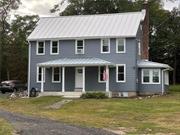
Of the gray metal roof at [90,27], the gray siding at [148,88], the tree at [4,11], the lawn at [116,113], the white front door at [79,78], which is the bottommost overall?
the lawn at [116,113]

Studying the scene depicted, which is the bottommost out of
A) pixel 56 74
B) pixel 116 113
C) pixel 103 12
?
pixel 116 113

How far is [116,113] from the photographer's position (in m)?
31.3

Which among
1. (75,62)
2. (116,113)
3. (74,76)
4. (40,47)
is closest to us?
(116,113)

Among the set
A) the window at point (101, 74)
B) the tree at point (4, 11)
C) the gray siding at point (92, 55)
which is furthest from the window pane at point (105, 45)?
the tree at point (4, 11)

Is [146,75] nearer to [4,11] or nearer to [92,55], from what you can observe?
[92,55]

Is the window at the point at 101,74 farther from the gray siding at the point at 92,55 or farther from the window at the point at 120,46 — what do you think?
the window at the point at 120,46

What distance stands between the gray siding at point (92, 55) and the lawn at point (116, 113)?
17.3ft

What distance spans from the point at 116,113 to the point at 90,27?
62.3 ft

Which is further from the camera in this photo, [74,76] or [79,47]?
[79,47]

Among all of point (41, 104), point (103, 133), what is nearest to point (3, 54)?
point (41, 104)

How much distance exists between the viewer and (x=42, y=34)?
49562mm

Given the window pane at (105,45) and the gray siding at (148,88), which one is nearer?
the gray siding at (148,88)

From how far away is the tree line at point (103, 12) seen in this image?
70062 millimetres

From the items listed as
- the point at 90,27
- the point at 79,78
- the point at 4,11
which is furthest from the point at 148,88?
the point at 4,11
